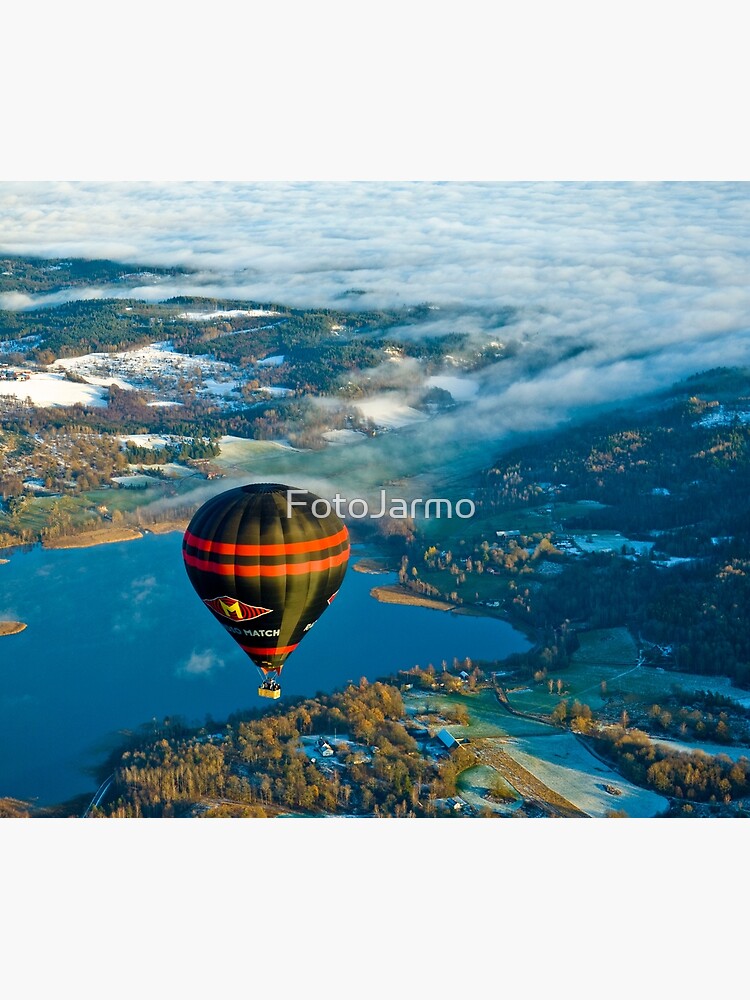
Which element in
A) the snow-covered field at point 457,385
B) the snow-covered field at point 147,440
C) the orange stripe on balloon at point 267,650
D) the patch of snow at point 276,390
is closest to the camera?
the orange stripe on balloon at point 267,650

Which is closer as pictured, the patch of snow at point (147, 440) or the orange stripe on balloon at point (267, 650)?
the orange stripe on balloon at point (267, 650)

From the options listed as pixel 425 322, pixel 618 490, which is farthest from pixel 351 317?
pixel 618 490

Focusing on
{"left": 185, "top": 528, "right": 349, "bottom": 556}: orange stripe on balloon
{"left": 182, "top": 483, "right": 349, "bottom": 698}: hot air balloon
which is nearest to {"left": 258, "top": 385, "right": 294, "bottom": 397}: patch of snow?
{"left": 182, "top": 483, "right": 349, "bottom": 698}: hot air balloon

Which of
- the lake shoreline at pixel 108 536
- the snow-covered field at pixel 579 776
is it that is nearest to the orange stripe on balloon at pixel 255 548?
the snow-covered field at pixel 579 776

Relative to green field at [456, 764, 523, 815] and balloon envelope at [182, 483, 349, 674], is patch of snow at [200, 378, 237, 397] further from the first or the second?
balloon envelope at [182, 483, 349, 674]

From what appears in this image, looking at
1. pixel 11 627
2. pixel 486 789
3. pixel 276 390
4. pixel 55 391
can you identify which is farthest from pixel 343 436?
pixel 486 789

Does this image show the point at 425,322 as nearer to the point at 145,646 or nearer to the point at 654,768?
the point at 145,646

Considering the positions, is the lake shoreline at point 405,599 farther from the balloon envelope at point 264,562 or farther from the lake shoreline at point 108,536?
the balloon envelope at point 264,562
